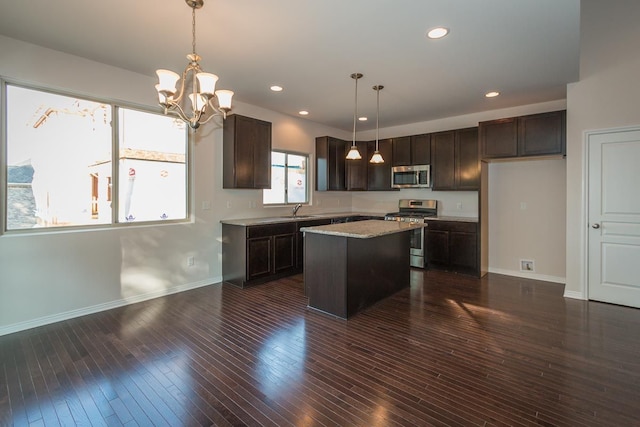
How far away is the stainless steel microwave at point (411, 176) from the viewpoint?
571cm

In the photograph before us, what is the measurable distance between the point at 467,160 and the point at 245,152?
373 cm

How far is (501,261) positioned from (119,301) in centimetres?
584

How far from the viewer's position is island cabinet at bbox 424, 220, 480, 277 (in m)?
5.02

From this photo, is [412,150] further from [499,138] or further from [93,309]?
[93,309]

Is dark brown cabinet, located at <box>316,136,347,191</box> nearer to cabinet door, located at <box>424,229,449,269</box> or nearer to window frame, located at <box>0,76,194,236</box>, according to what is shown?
cabinet door, located at <box>424,229,449,269</box>

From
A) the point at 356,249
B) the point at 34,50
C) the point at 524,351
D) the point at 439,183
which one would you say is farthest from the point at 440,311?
the point at 34,50

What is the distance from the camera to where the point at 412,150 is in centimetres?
593

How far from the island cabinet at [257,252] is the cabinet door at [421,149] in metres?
Answer: 2.73

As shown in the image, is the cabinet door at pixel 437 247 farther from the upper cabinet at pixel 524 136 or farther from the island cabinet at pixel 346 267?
the island cabinet at pixel 346 267

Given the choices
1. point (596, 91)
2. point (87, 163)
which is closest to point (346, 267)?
point (87, 163)

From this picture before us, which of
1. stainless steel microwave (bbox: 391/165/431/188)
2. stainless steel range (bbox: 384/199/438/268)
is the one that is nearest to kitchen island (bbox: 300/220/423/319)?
stainless steel range (bbox: 384/199/438/268)

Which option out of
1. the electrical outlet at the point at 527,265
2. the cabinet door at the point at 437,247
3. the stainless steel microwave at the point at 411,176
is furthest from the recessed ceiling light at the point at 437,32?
the electrical outlet at the point at 527,265

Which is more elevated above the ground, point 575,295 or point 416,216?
point 416,216

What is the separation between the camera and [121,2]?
2.37 metres
